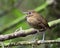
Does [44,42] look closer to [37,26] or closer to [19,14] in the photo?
[37,26]

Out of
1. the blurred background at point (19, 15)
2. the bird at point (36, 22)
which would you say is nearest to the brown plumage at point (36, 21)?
the bird at point (36, 22)

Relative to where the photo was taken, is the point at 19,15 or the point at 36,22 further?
the point at 19,15

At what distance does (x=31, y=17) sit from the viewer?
5.83 feet

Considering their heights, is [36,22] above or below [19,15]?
below

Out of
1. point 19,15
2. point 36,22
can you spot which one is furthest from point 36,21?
point 19,15

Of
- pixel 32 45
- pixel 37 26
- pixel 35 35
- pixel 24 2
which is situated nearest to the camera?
pixel 37 26

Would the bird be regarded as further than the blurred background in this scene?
Answer: No

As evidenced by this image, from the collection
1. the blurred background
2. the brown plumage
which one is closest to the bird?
the brown plumage

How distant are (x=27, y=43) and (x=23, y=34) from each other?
7 centimetres

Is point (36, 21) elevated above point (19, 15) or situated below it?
below

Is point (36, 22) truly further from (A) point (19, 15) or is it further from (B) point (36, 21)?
(A) point (19, 15)

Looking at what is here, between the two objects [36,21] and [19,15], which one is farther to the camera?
[19,15]

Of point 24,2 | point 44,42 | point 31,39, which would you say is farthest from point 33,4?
point 44,42

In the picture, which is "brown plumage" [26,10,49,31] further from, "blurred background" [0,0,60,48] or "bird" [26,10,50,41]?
"blurred background" [0,0,60,48]
